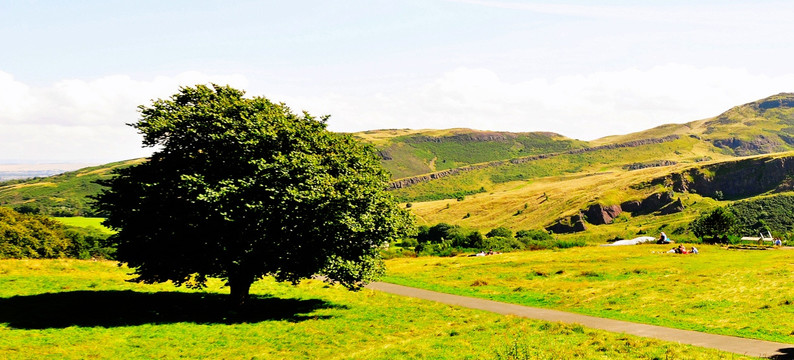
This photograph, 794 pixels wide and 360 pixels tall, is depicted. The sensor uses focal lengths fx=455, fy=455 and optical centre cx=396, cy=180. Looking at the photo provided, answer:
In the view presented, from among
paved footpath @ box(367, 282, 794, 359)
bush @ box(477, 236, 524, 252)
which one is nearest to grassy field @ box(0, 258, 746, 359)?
paved footpath @ box(367, 282, 794, 359)

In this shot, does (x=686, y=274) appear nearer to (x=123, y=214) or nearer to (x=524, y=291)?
(x=524, y=291)

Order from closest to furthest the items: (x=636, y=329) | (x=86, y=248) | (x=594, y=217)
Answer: (x=636, y=329), (x=86, y=248), (x=594, y=217)

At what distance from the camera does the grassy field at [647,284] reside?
1115 inches

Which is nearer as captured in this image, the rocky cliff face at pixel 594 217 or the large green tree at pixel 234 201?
the large green tree at pixel 234 201

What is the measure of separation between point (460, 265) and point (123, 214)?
1747 inches

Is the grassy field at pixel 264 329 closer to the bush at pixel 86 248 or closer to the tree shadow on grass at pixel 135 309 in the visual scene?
the tree shadow on grass at pixel 135 309

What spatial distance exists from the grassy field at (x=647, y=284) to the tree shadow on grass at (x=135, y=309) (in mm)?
17035

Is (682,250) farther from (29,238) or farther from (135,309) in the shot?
(29,238)

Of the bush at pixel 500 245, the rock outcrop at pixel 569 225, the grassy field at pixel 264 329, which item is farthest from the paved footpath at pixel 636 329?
the rock outcrop at pixel 569 225

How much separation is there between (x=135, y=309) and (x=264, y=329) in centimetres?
1086

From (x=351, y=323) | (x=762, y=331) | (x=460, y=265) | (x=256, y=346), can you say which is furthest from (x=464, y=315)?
(x=460, y=265)

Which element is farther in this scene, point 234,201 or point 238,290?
point 238,290

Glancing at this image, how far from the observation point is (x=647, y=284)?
4094cm

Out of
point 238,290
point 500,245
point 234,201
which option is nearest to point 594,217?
point 500,245
